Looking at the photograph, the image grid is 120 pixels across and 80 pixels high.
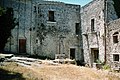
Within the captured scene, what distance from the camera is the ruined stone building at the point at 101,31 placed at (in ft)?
68.5

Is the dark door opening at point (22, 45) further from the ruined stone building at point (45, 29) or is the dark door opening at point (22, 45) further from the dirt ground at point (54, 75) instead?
the dirt ground at point (54, 75)

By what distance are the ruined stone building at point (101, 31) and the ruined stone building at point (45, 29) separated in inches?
72.0

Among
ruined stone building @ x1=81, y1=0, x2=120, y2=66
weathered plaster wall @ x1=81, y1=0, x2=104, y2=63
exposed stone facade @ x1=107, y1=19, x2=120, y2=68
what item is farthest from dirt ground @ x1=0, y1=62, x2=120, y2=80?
weathered plaster wall @ x1=81, y1=0, x2=104, y2=63

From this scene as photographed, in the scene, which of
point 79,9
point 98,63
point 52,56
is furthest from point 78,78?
point 79,9

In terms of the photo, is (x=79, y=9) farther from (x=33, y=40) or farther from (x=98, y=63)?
(x=98, y=63)

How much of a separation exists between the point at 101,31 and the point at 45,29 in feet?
22.8

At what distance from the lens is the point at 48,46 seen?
26.4m

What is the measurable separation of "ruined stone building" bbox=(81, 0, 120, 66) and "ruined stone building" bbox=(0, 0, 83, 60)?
1830 millimetres

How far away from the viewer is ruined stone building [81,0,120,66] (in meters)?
20.9

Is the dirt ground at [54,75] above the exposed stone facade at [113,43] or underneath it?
underneath

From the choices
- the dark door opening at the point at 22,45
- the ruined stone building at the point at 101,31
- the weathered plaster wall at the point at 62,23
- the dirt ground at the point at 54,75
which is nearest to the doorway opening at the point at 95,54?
the ruined stone building at the point at 101,31

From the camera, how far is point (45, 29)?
2647 centimetres

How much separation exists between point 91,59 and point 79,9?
6823 millimetres

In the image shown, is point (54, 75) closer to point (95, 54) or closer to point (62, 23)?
point (95, 54)
